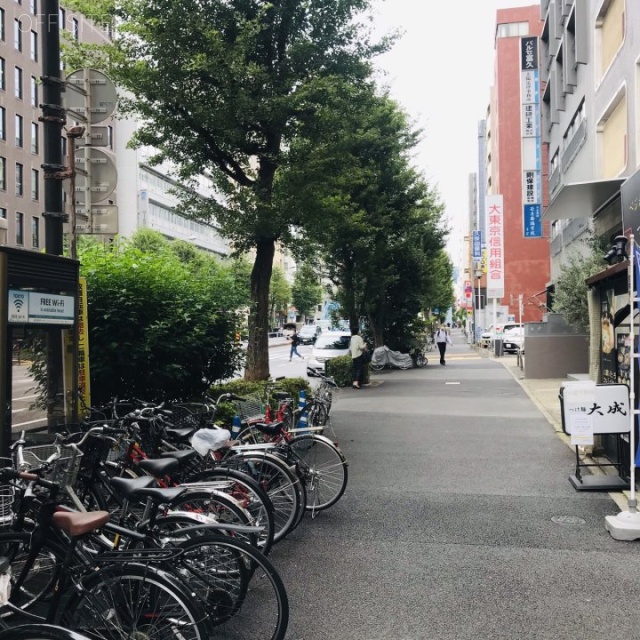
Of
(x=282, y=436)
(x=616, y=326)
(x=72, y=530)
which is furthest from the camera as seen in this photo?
(x=616, y=326)

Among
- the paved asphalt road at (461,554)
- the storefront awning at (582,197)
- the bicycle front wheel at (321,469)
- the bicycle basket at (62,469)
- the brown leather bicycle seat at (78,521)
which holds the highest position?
the storefront awning at (582,197)

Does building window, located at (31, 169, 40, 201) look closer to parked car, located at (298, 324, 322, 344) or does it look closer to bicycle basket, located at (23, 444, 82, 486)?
parked car, located at (298, 324, 322, 344)

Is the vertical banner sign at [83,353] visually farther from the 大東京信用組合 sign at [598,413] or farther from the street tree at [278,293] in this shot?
the street tree at [278,293]

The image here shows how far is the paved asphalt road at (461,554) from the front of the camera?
392 cm

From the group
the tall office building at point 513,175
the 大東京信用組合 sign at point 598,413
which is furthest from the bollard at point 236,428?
the tall office building at point 513,175

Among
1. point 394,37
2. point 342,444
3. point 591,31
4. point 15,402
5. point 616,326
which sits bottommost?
point 342,444

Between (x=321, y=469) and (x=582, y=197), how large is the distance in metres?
12.8

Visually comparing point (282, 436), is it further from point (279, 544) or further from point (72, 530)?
point (72, 530)

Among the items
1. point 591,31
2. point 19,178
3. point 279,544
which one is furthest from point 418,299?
point 19,178

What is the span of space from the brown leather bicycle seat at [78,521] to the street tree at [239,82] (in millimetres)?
8085

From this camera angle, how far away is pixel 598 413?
262 inches

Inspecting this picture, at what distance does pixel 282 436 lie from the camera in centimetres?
611

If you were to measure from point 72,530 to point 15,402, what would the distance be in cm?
290

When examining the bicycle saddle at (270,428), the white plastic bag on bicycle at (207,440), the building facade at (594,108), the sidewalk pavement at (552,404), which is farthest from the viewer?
the building facade at (594,108)
